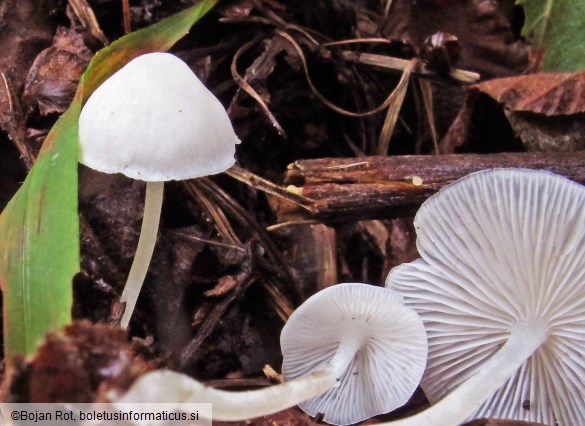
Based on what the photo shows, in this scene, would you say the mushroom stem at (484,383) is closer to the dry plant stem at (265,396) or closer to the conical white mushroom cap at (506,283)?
the conical white mushroom cap at (506,283)

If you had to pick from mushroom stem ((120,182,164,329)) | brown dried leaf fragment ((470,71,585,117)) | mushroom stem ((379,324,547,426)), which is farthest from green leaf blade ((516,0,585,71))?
mushroom stem ((120,182,164,329))

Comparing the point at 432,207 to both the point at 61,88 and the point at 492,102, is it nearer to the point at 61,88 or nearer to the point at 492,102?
the point at 492,102

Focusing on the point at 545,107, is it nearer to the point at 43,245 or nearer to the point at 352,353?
the point at 352,353

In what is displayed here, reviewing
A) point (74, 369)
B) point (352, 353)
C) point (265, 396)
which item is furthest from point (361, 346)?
point (74, 369)

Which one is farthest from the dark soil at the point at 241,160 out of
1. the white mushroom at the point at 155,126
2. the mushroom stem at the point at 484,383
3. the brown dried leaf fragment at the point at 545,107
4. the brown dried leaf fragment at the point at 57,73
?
the white mushroom at the point at 155,126

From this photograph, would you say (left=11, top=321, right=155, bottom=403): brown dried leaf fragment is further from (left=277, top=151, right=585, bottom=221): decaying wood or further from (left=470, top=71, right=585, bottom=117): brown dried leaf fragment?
(left=470, top=71, right=585, bottom=117): brown dried leaf fragment

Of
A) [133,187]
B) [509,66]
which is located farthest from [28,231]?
[509,66]
